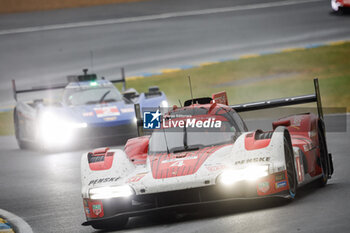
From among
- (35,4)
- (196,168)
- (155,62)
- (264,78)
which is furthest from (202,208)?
(35,4)

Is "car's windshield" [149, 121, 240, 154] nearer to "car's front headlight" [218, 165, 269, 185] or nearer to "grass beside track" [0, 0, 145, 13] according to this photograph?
"car's front headlight" [218, 165, 269, 185]

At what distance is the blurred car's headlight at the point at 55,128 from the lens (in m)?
15.8

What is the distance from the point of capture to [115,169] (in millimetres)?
8141

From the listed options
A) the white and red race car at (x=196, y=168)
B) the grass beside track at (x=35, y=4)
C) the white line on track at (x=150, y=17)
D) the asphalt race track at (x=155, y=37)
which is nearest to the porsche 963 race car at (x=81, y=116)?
the white and red race car at (x=196, y=168)

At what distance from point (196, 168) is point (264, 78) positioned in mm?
16858

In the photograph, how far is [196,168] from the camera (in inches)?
300

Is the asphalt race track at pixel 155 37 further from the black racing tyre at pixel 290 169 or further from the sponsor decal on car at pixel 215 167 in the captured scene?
the sponsor decal on car at pixel 215 167

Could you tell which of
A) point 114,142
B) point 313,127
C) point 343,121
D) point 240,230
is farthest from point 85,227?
point 343,121

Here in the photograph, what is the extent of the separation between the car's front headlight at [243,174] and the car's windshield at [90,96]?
32.3 ft

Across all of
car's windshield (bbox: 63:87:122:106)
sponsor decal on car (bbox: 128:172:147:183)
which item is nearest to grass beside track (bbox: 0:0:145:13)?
car's windshield (bbox: 63:87:122:106)

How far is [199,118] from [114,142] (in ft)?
22.8

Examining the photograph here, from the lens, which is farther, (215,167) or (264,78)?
(264,78)

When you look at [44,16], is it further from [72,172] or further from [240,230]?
[240,230]

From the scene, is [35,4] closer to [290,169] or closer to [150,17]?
[150,17]
